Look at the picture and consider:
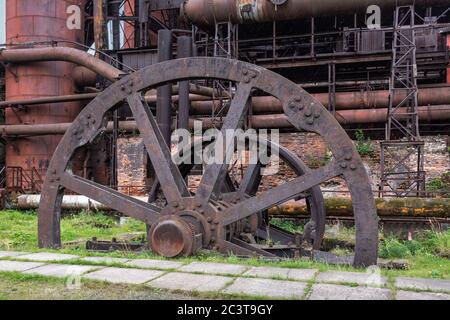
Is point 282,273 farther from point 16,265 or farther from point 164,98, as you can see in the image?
point 164,98

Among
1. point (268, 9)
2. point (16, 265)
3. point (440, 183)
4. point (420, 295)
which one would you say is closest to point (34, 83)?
point (268, 9)

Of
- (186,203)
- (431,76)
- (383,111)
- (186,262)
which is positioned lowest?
(186,262)

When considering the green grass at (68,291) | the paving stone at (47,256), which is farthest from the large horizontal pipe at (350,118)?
the green grass at (68,291)

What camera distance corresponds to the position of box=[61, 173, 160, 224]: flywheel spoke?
600 centimetres

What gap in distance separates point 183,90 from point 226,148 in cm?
300

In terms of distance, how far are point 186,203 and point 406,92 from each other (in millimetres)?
13136

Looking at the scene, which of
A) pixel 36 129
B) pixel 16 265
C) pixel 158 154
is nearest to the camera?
pixel 16 265

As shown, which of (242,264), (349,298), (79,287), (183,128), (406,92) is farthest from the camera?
(406,92)

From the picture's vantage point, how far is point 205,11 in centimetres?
1838

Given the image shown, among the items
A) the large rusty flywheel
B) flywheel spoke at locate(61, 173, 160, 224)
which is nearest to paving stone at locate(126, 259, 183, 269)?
the large rusty flywheel

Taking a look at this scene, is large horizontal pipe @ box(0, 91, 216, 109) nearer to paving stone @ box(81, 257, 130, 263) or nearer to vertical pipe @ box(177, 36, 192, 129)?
vertical pipe @ box(177, 36, 192, 129)

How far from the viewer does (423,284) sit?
150 inches
